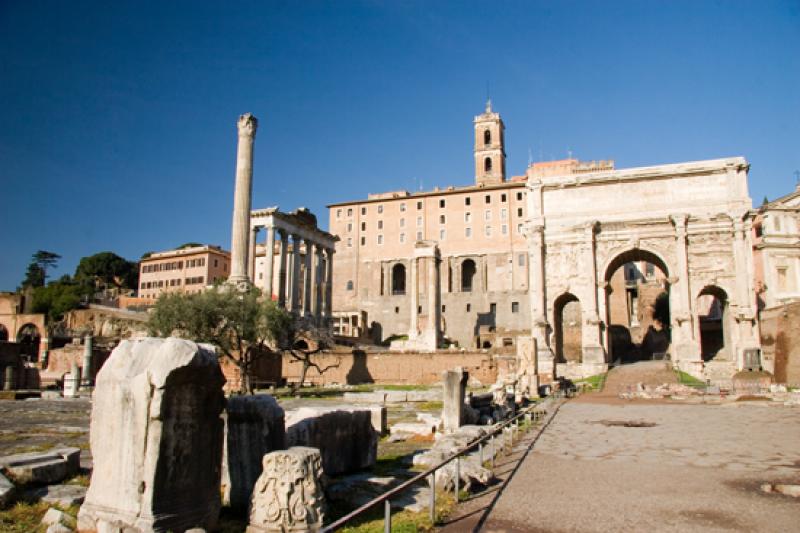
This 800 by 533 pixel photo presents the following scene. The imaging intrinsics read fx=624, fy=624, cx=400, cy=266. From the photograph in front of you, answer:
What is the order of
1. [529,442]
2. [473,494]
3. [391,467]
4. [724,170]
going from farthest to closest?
1. [724,170]
2. [529,442]
3. [391,467]
4. [473,494]

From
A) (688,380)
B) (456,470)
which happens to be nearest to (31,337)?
(688,380)

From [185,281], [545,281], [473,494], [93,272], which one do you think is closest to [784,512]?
[473,494]

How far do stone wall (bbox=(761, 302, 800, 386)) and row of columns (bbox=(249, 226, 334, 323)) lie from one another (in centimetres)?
3048

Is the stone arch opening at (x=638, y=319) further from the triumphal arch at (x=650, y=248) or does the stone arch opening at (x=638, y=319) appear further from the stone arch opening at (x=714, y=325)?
the triumphal arch at (x=650, y=248)

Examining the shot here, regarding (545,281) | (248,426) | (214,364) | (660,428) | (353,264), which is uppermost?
(353,264)

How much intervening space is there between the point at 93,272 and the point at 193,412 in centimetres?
8807

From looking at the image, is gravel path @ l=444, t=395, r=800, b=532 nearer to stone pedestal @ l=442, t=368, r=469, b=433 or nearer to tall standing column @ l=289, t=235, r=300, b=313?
stone pedestal @ l=442, t=368, r=469, b=433

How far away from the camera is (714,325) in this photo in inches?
1847

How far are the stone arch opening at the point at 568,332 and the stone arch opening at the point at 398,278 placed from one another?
18421 mm

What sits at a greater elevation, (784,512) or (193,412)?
(193,412)

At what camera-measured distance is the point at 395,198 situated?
70500 millimetres

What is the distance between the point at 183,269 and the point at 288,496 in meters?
77.0

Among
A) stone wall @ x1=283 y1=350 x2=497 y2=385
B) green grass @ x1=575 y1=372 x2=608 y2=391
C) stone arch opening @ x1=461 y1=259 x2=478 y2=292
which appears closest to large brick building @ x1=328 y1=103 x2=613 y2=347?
stone arch opening @ x1=461 y1=259 x2=478 y2=292

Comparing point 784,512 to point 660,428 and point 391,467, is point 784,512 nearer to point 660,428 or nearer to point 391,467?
point 391,467
